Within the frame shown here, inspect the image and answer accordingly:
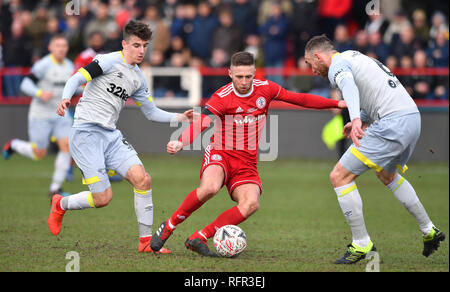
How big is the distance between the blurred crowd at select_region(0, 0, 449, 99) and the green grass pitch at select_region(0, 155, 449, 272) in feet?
7.76

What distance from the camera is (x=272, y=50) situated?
1689cm

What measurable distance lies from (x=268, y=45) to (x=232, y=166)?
976 centimetres

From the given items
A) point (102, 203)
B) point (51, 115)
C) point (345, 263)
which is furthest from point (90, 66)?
point (51, 115)

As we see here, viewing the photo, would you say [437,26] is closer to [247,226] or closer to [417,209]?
[247,226]

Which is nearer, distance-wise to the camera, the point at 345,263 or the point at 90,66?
the point at 345,263

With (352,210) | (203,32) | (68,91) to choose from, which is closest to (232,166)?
(352,210)

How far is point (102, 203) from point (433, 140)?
9.97m

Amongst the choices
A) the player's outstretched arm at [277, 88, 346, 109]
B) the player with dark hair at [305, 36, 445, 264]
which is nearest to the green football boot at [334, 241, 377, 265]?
the player with dark hair at [305, 36, 445, 264]

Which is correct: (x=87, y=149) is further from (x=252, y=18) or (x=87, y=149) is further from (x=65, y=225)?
(x=252, y=18)

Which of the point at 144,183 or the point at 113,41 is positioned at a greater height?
the point at 113,41

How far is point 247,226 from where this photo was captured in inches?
372

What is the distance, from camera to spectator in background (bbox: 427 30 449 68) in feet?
50.5
